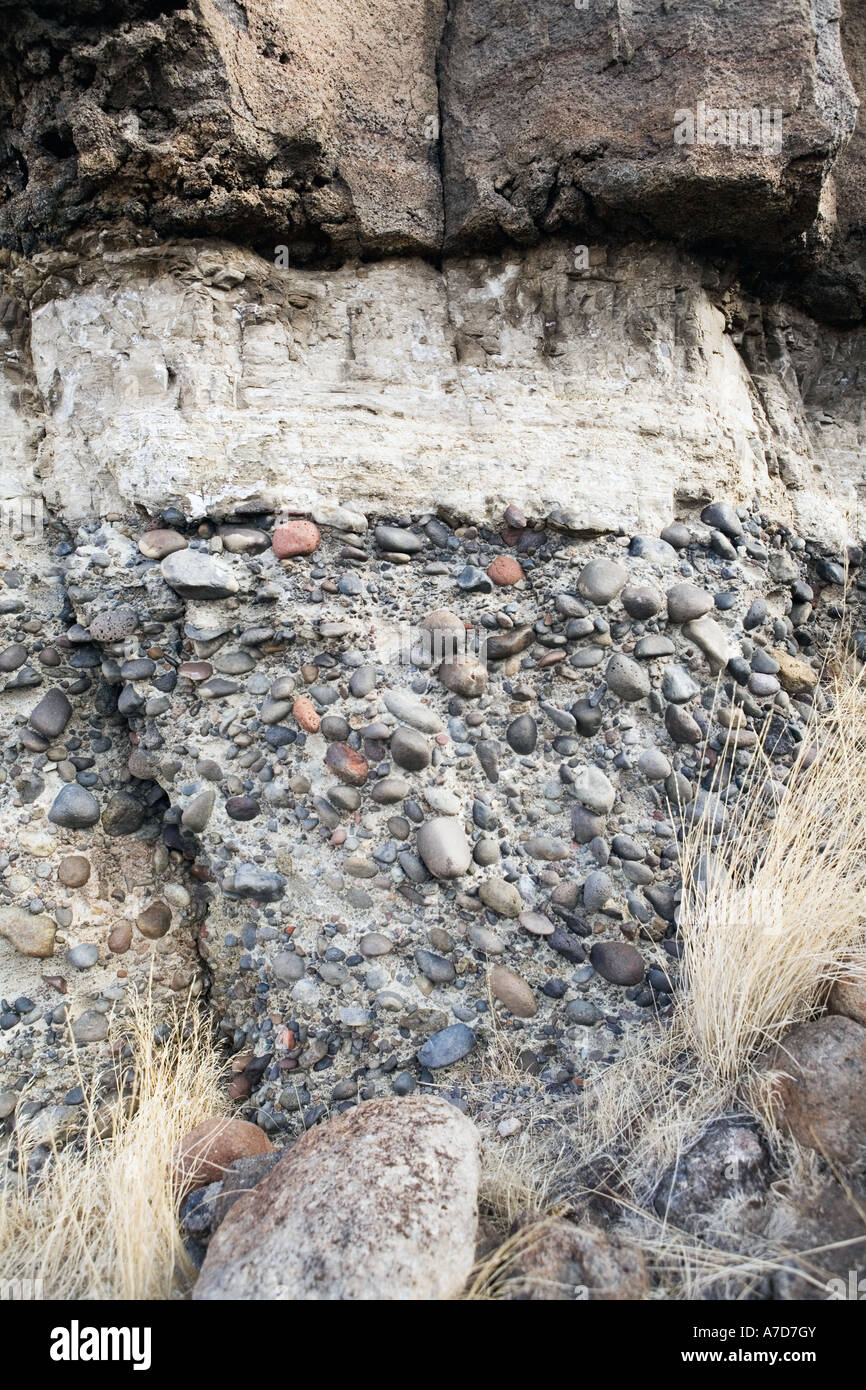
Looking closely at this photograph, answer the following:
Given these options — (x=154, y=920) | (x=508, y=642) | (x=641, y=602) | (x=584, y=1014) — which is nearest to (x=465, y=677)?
(x=508, y=642)

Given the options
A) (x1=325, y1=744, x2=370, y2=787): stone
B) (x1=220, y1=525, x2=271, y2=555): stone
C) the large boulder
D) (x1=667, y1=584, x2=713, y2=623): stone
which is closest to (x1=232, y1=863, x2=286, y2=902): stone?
(x1=325, y1=744, x2=370, y2=787): stone

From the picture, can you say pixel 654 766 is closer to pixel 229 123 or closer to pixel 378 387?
pixel 378 387

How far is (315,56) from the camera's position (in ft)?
10.3

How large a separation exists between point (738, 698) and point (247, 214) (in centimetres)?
239

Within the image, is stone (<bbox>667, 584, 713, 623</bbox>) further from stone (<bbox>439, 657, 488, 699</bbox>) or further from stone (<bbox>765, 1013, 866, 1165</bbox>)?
stone (<bbox>765, 1013, 866, 1165</bbox>)

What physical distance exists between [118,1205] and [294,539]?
1920 millimetres

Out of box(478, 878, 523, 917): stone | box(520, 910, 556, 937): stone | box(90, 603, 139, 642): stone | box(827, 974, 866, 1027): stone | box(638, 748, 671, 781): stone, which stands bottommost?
box(520, 910, 556, 937): stone

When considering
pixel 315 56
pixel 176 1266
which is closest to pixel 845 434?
pixel 315 56

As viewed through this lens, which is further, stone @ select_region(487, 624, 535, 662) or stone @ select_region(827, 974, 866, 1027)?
stone @ select_region(487, 624, 535, 662)

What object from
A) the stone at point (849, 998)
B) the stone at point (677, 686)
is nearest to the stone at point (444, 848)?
the stone at point (677, 686)

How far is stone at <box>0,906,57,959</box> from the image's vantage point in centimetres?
273

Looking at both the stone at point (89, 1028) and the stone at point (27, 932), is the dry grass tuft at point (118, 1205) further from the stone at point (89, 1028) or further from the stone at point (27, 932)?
the stone at point (27, 932)

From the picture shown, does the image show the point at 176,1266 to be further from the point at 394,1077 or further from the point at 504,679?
the point at 504,679

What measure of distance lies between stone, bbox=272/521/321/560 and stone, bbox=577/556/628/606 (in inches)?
35.7
